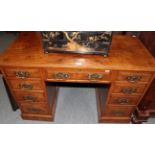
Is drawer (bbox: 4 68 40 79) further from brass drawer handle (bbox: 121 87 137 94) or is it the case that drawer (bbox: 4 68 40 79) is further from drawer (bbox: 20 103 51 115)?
brass drawer handle (bbox: 121 87 137 94)

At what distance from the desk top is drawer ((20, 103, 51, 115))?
22.3 inches

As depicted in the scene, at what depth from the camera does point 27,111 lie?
1.59m

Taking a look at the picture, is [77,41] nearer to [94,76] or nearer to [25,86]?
[94,76]

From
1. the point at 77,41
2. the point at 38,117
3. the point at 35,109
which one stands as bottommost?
the point at 38,117

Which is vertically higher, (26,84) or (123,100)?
(26,84)

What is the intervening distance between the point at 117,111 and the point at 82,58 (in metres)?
0.78

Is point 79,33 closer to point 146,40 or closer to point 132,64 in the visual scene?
point 132,64

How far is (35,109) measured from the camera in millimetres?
1547

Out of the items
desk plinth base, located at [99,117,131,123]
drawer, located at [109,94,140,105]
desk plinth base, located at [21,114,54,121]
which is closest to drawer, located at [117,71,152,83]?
drawer, located at [109,94,140,105]

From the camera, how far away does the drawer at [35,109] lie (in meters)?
1.50

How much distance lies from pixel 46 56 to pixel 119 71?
2.06 ft

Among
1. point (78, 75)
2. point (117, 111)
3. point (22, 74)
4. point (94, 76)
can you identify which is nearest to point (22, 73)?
point (22, 74)

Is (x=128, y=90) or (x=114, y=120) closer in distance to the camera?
(x=128, y=90)
